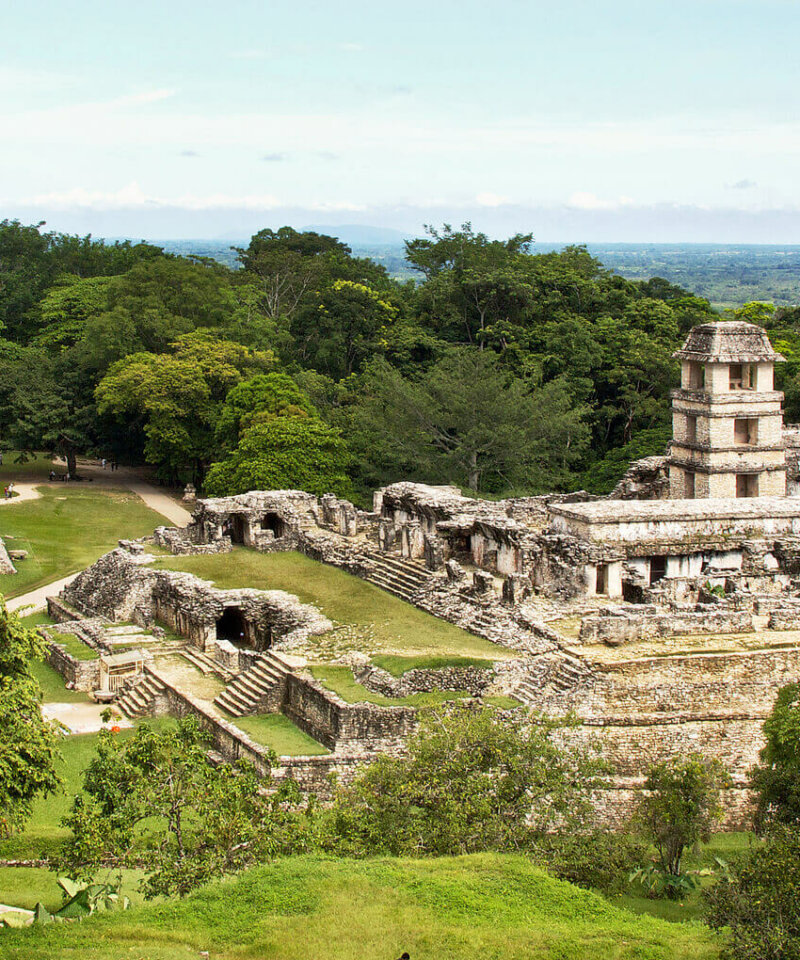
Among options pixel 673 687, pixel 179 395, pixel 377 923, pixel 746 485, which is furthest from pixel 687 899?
pixel 179 395

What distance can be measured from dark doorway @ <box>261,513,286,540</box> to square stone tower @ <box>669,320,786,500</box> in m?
12.2

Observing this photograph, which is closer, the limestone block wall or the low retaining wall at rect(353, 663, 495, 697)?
the limestone block wall

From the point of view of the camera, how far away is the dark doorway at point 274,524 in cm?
4059

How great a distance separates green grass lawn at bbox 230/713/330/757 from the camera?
25478mm

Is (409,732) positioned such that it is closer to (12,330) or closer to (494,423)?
(494,423)

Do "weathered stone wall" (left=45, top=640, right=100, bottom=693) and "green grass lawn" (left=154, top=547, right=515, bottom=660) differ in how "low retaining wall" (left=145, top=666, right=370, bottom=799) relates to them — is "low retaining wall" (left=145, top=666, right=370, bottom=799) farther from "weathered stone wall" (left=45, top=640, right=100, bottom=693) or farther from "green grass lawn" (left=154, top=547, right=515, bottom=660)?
"weathered stone wall" (left=45, top=640, right=100, bottom=693)

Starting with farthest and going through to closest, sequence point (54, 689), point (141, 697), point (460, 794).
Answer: point (54, 689) → point (141, 697) → point (460, 794)

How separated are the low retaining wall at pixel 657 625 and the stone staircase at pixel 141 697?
987cm

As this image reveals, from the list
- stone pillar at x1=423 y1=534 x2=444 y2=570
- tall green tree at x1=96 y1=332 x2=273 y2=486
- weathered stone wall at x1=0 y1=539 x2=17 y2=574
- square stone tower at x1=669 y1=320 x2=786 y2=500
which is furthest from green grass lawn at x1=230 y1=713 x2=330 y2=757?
tall green tree at x1=96 y1=332 x2=273 y2=486

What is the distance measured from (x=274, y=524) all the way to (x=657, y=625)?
16207mm

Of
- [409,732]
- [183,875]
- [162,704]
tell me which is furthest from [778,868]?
[162,704]

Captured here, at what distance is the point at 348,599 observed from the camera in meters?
32.8

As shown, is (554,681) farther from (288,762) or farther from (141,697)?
(141,697)

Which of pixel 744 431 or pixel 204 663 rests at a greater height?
pixel 744 431
